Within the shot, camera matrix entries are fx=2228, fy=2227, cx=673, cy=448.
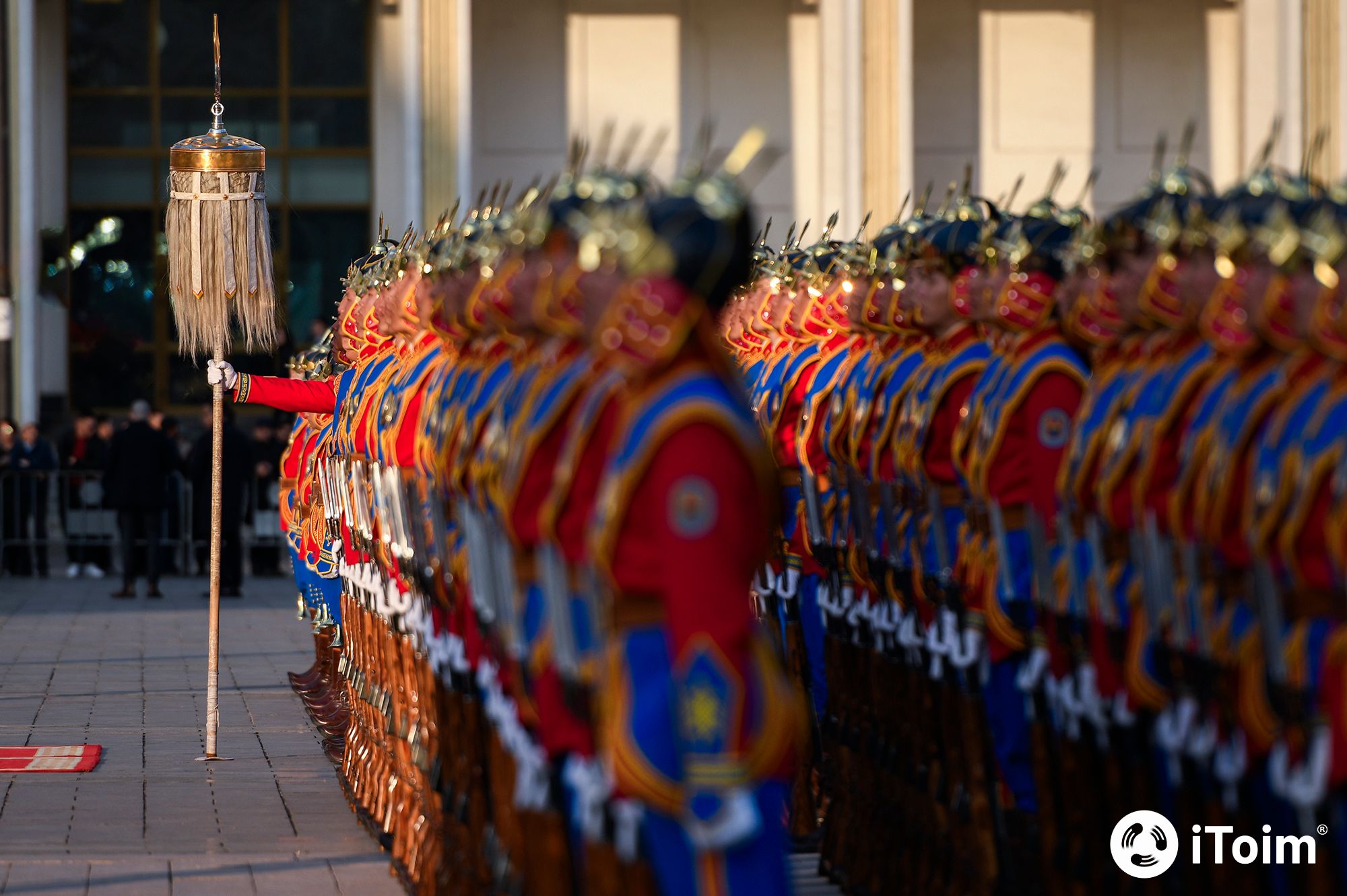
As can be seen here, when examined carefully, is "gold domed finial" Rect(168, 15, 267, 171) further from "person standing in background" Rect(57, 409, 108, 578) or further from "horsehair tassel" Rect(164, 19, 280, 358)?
"person standing in background" Rect(57, 409, 108, 578)

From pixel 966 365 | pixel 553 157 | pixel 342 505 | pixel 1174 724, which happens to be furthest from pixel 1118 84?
pixel 1174 724

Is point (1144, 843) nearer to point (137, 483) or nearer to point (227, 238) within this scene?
point (227, 238)

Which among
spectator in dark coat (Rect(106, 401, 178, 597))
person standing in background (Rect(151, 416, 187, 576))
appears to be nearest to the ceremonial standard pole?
spectator in dark coat (Rect(106, 401, 178, 597))

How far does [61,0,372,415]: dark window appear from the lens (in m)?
27.8

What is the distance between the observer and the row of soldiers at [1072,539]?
178 inches

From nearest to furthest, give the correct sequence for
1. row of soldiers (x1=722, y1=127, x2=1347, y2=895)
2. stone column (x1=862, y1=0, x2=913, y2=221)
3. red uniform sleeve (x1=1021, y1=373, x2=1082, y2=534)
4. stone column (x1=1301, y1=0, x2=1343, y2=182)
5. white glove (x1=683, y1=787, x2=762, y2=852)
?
1. white glove (x1=683, y1=787, x2=762, y2=852)
2. row of soldiers (x1=722, y1=127, x2=1347, y2=895)
3. red uniform sleeve (x1=1021, y1=373, x2=1082, y2=534)
4. stone column (x1=1301, y1=0, x2=1343, y2=182)
5. stone column (x1=862, y1=0, x2=913, y2=221)

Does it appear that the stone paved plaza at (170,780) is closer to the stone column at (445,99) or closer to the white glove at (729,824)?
the white glove at (729,824)

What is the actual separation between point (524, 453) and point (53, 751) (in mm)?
6245

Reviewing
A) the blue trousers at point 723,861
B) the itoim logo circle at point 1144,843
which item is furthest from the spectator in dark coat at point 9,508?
the blue trousers at point 723,861

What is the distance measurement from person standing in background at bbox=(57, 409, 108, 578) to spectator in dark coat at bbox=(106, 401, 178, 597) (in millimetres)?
1740

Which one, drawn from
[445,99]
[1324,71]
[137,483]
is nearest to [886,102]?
[1324,71]

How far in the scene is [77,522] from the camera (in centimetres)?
2200

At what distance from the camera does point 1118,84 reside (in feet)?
91.8

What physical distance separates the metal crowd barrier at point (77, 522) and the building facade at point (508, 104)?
17.6ft
